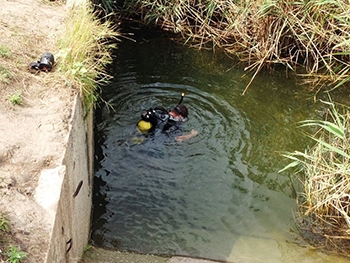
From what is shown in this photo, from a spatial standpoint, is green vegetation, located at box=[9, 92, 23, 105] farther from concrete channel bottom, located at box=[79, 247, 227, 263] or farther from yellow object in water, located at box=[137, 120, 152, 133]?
yellow object in water, located at box=[137, 120, 152, 133]

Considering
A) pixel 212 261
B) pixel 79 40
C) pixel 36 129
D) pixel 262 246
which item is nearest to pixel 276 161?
pixel 262 246

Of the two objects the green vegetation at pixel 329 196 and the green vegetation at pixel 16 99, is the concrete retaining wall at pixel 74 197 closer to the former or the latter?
the green vegetation at pixel 16 99

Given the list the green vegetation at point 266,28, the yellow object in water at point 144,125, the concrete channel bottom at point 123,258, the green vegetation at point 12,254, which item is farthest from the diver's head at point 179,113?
the green vegetation at point 12,254

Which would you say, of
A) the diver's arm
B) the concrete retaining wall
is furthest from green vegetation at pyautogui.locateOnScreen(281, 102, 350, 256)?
the concrete retaining wall

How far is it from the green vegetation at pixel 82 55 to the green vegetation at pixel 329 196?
2293 millimetres

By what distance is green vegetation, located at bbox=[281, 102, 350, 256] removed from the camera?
14.8 feet

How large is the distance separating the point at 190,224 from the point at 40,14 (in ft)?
10.1

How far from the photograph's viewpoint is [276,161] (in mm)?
5750

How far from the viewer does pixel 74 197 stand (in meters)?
3.62

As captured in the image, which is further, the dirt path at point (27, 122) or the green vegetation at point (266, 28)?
the green vegetation at point (266, 28)

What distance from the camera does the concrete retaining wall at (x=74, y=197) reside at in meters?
3.02

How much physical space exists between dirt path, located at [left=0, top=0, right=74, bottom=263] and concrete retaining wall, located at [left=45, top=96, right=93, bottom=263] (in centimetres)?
10

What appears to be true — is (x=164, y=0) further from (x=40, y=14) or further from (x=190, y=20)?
(x=40, y=14)

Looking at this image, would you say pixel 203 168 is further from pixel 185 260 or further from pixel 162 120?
pixel 185 260
